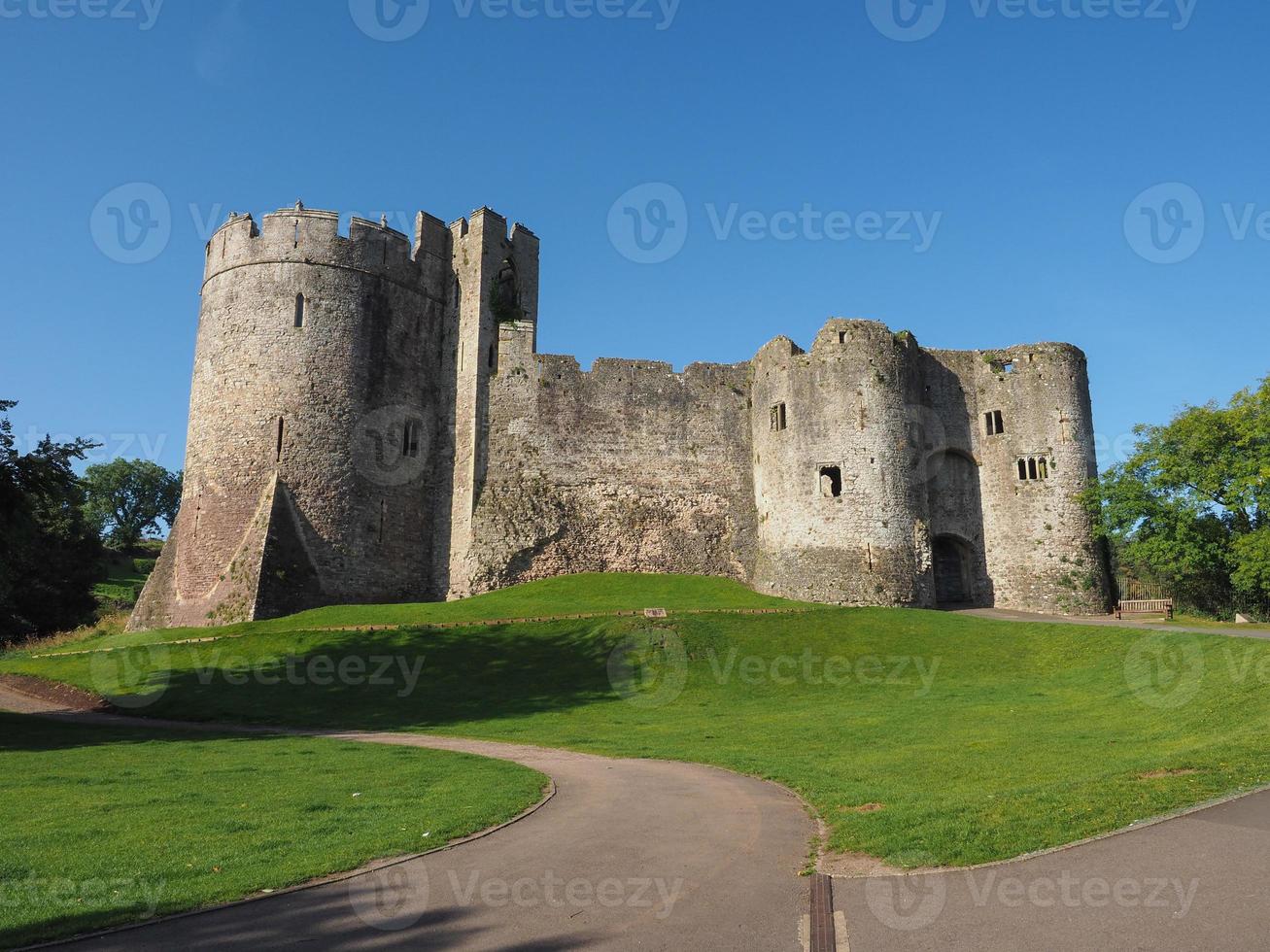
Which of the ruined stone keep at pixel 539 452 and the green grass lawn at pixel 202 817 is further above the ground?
the ruined stone keep at pixel 539 452

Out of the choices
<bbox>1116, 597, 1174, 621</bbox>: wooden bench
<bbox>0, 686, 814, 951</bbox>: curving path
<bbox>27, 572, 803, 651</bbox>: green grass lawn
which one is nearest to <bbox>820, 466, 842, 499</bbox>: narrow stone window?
<bbox>27, 572, 803, 651</bbox>: green grass lawn

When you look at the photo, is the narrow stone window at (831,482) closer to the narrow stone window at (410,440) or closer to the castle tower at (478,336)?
the castle tower at (478,336)

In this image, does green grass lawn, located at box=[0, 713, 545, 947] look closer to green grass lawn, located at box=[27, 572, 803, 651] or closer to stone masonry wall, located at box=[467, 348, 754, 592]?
green grass lawn, located at box=[27, 572, 803, 651]

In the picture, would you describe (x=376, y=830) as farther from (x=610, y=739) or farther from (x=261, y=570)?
(x=261, y=570)

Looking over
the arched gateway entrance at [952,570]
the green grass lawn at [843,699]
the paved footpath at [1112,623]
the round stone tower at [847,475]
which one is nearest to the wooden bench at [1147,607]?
the paved footpath at [1112,623]

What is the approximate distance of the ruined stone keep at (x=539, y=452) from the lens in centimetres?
3678

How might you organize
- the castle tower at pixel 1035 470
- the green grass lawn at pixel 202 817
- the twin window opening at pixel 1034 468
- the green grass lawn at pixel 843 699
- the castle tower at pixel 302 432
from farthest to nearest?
the twin window opening at pixel 1034 468, the castle tower at pixel 1035 470, the castle tower at pixel 302 432, the green grass lawn at pixel 843 699, the green grass lawn at pixel 202 817

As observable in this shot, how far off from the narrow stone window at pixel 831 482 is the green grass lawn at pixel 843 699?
6.79 meters

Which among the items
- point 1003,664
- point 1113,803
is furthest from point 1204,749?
point 1003,664

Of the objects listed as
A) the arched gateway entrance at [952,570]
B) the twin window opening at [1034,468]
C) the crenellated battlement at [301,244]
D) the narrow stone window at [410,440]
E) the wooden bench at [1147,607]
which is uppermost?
the crenellated battlement at [301,244]

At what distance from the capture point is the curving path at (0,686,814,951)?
716 centimetres

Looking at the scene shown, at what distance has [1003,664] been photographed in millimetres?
27969

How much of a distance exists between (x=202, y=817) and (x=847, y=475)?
31.8 m

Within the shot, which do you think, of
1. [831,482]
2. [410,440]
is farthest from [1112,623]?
[410,440]
